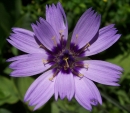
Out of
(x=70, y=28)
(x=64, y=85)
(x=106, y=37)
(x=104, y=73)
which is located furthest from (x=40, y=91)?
(x=70, y=28)

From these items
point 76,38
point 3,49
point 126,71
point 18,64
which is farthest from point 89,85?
point 3,49

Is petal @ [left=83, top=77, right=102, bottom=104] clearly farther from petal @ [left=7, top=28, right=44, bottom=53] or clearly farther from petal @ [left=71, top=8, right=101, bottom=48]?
petal @ [left=7, top=28, right=44, bottom=53]

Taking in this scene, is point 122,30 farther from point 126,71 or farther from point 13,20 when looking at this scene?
point 13,20

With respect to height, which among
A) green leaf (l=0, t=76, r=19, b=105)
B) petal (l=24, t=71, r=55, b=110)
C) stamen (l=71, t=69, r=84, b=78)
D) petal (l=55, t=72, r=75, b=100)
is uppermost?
petal (l=24, t=71, r=55, b=110)

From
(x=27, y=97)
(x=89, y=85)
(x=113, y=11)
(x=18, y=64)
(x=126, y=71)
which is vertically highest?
(x=18, y=64)

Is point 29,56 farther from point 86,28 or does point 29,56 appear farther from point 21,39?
point 86,28

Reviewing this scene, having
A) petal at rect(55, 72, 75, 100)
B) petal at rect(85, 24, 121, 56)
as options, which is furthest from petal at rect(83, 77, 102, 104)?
petal at rect(85, 24, 121, 56)

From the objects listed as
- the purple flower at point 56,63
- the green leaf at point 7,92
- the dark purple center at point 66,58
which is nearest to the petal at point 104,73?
the purple flower at point 56,63

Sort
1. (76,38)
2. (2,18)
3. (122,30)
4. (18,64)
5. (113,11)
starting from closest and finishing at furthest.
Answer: (18,64)
(76,38)
(2,18)
(113,11)
(122,30)
